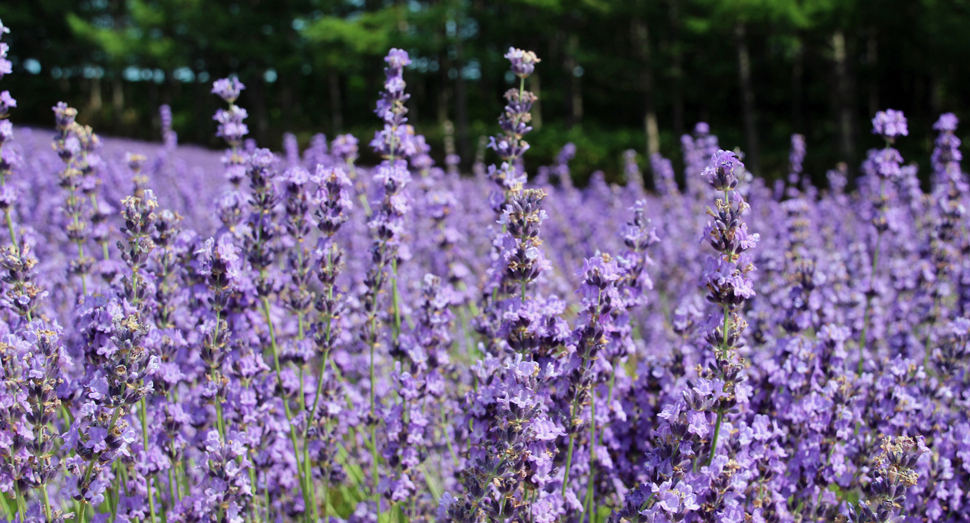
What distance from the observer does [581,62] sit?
55.5 ft

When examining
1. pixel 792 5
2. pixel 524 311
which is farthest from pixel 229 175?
pixel 792 5

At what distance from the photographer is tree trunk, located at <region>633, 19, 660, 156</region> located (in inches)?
622

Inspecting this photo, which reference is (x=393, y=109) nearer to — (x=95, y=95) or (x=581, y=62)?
(x=581, y=62)

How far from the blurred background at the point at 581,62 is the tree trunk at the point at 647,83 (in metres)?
0.05

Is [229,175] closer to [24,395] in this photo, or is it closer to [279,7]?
[24,395]

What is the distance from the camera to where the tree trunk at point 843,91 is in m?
13.8

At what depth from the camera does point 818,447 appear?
1796 mm

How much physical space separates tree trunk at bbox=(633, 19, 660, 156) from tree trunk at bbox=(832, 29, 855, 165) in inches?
152

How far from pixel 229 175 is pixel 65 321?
1.69 m

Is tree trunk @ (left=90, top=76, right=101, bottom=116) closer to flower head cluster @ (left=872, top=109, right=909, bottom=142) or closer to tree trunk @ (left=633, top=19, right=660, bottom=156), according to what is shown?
tree trunk @ (left=633, top=19, right=660, bottom=156)

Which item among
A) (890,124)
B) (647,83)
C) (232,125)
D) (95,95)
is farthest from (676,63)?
(95,95)

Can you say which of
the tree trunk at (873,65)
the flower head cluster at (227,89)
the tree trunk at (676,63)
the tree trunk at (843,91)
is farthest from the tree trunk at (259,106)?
the flower head cluster at (227,89)

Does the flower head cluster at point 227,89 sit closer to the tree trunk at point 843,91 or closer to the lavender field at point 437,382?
the lavender field at point 437,382

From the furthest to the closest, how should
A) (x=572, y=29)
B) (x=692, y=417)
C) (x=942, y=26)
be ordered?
1. (x=572, y=29)
2. (x=942, y=26)
3. (x=692, y=417)
